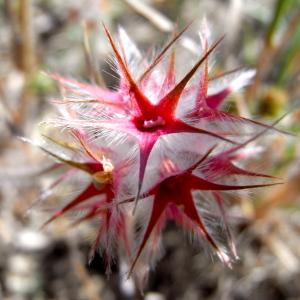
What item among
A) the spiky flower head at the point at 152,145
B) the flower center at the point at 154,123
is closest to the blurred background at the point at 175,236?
the spiky flower head at the point at 152,145

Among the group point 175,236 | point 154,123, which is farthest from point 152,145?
point 175,236

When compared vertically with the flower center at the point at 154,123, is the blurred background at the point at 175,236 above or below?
below

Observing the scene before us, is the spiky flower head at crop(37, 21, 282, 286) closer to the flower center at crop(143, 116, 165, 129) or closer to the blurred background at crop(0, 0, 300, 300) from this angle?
the flower center at crop(143, 116, 165, 129)

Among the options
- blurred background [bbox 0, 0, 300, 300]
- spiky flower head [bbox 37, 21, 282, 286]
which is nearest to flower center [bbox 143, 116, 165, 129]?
spiky flower head [bbox 37, 21, 282, 286]

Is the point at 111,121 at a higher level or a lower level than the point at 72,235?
higher

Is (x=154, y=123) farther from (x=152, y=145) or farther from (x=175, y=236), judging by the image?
(x=175, y=236)

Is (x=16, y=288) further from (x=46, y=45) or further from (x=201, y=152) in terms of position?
(x=201, y=152)

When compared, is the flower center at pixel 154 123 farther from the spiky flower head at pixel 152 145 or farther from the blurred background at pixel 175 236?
the blurred background at pixel 175 236

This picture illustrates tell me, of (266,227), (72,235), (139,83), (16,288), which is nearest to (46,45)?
(72,235)
